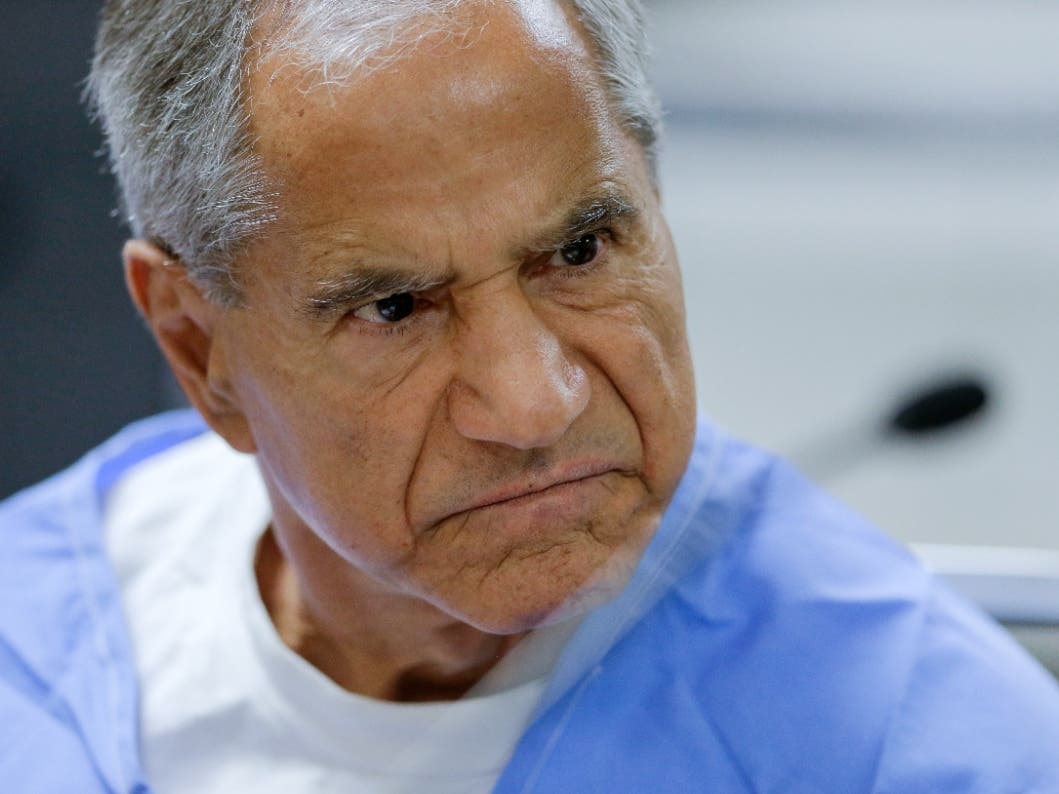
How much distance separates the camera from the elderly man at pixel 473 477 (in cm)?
112

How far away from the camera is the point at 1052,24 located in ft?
10.4

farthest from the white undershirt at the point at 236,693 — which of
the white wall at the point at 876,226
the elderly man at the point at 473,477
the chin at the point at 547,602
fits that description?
the white wall at the point at 876,226

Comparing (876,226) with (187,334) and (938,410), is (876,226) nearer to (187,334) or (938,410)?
(938,410)

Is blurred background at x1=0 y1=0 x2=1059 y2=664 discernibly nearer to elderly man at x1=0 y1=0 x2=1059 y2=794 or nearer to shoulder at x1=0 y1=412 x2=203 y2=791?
elderly man at x1=0 y1=0 x2=1059 y2=794

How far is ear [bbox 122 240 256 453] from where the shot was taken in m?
1.35

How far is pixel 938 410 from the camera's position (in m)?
1.94

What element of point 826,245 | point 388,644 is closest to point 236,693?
point 388,644

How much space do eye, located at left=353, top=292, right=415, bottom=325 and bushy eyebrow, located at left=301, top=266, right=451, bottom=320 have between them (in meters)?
0.02

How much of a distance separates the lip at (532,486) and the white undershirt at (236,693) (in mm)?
266

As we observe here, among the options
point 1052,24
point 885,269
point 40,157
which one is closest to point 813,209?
point 885,269

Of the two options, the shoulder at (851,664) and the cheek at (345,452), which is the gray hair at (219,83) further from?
the shoulder at (851,664)

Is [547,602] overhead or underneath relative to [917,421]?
overhead

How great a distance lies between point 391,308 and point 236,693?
0.51 m

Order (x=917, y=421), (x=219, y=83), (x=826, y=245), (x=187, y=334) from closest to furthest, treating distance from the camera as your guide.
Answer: (x=219, y=83), (x=187, y=334), (x=917, y=421), (x=826, y=245)
